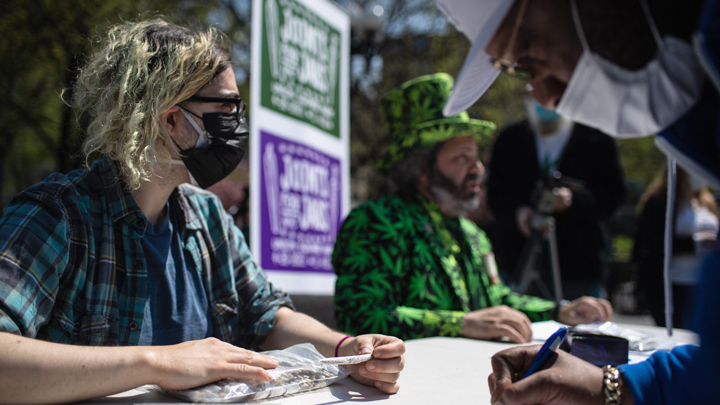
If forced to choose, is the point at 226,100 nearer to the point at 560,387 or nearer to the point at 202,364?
the point at 202,364

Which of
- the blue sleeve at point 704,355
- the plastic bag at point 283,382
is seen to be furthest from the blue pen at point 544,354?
the plastic bag at point 283,382

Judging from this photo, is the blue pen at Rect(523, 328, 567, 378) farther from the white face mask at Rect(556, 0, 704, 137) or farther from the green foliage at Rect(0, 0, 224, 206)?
the green foliage at Rect(0, 0, 224, 206)

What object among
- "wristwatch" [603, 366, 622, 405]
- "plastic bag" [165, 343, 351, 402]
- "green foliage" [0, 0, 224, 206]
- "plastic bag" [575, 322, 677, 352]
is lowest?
"plastic bag" [575, 322, 677, 352]

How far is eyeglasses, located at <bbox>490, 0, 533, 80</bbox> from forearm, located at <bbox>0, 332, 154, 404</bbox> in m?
0.89

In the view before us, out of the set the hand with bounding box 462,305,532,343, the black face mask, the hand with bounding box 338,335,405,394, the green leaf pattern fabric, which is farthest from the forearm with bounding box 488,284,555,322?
the black face mask

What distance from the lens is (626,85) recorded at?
884 millimetres

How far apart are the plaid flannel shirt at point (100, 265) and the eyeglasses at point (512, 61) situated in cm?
105

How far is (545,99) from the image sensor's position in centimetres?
105

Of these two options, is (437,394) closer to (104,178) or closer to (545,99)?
(545,99)

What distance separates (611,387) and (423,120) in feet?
6.35

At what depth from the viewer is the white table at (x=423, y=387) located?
3.76 ft

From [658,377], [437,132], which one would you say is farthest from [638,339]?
[437,132]

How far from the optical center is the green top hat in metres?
2.71

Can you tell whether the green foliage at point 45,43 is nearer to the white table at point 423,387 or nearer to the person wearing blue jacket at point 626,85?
the white table at point 423,387
